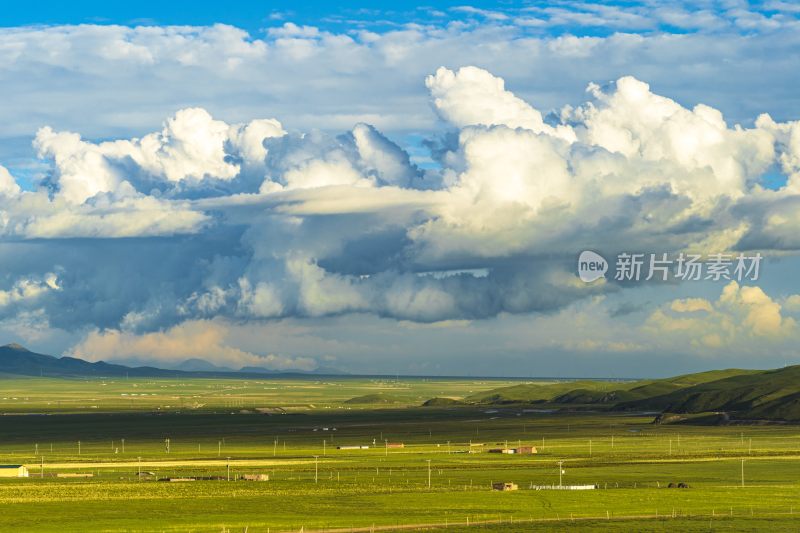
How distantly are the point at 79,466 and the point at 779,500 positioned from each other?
10821 centimetres

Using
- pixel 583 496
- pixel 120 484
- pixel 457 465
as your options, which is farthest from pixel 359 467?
pixel 583 496

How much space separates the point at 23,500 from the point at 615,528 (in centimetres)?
6584

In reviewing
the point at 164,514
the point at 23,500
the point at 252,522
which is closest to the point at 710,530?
the point at 252,522

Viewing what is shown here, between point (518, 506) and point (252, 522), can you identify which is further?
point (518, 506)

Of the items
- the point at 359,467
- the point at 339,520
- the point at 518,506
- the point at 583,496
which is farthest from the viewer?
the point at 359,467

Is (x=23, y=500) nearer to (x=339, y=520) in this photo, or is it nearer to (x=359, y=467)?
(x=339, y=520)

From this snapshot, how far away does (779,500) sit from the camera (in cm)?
13438

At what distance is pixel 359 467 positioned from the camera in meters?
186

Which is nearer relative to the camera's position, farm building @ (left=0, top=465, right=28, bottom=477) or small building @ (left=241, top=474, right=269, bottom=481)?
small building @ (left=241, top=474, right=269, bottom=481)

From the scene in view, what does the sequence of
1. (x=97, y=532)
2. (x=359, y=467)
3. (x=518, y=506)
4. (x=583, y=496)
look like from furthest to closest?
1. (x=359, y=467)
2. (x=583, y=496)
3. (x=518, y=506)
4. (x=97, y=532)

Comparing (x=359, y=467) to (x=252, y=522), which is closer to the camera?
(x=252, y=522)

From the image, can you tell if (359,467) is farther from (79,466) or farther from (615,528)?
(615,528)

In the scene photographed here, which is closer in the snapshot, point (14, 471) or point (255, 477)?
point (255, 477)

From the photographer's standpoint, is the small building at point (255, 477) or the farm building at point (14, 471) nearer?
the small building at point (255, 477)
